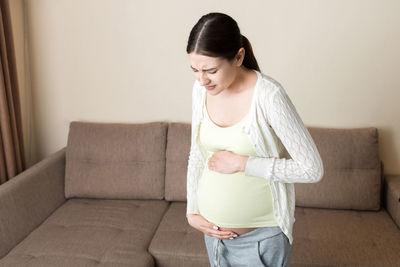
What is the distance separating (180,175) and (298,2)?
120 cm

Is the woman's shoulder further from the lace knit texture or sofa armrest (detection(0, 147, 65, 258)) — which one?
sofa armrest (detection(0, 147, 65, 258))

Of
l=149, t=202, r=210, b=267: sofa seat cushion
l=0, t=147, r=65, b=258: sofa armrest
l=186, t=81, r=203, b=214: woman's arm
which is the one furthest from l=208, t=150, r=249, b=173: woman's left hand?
l=0, t=147, r=65, b=258: sofa armrest

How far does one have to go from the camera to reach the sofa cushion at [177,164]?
8.00 feet

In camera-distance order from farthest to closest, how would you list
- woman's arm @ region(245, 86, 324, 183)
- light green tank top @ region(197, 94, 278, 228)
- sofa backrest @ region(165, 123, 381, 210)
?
sofa backrest @ region(165, 123, 381, 210)
light green tank top @ region(197, 94, 278, 228)
woman's arm @ region(245, 86, 324, 183)

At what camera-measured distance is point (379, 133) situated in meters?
2.48

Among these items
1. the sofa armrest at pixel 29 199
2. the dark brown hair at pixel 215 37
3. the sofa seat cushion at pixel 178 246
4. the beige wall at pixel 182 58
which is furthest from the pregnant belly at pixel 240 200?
the beige wall at pixel 182 58

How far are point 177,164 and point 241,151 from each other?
1224 mm

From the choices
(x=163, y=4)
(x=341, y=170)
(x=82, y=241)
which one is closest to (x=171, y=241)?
(x=82, y=241)

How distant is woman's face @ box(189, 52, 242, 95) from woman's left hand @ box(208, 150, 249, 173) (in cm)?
19

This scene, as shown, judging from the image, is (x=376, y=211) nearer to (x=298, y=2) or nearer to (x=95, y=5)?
(x=298, y=2)

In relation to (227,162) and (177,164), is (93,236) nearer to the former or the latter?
(177,164)

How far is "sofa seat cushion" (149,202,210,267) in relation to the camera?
1.93m

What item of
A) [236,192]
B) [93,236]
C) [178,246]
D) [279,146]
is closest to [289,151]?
[279,146]

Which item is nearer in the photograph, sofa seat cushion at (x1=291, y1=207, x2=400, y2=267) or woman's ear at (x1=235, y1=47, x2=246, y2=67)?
woman's ear at (x1=235, y1=47, x2=246, y2=67)
